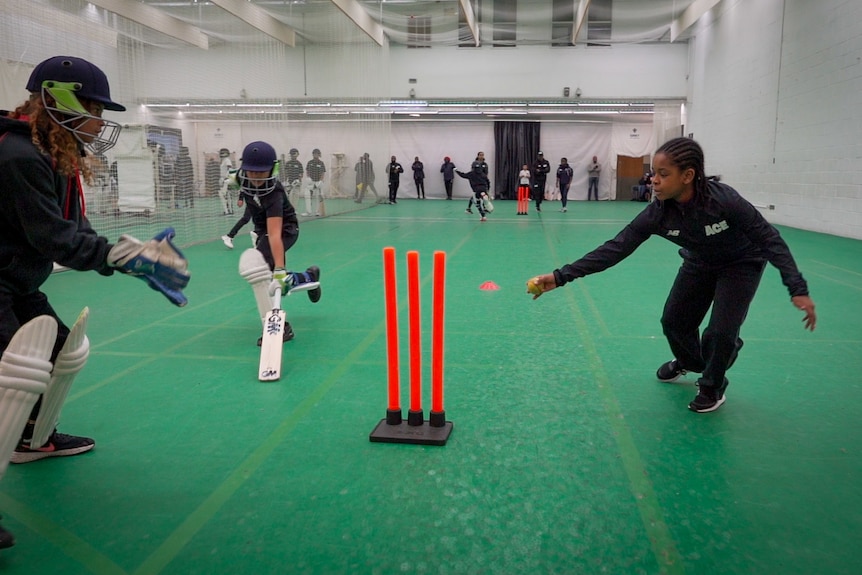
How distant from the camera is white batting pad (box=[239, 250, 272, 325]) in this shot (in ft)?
16.9

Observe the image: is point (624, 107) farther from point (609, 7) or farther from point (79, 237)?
point (79, 237)

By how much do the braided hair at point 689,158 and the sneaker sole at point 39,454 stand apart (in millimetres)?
3598

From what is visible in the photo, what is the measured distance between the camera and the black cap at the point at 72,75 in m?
2.60

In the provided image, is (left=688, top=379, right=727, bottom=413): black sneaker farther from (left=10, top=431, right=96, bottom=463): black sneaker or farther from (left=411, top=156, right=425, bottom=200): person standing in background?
(left=411, top=156, right=425, bottom=200): person standing in background

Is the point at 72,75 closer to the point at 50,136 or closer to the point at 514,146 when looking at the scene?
the point at 50,136

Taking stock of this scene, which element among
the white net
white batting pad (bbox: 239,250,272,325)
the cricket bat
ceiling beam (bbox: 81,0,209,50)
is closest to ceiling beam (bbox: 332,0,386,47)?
the white net

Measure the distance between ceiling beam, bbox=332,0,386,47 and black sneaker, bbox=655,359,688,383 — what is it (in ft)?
48.5

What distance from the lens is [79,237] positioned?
98.7 inches

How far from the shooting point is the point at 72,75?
2611 mm

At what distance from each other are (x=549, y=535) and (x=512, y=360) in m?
2.43

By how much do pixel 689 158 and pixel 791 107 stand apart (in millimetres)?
14232

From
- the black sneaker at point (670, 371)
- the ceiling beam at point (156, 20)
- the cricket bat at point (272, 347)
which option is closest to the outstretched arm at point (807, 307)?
the black sneaker at point (670, 371)

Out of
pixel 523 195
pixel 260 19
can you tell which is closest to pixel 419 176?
pixel 523 195

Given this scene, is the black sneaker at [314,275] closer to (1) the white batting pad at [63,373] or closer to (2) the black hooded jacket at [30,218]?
(1) the white batting pad at [63,373]
